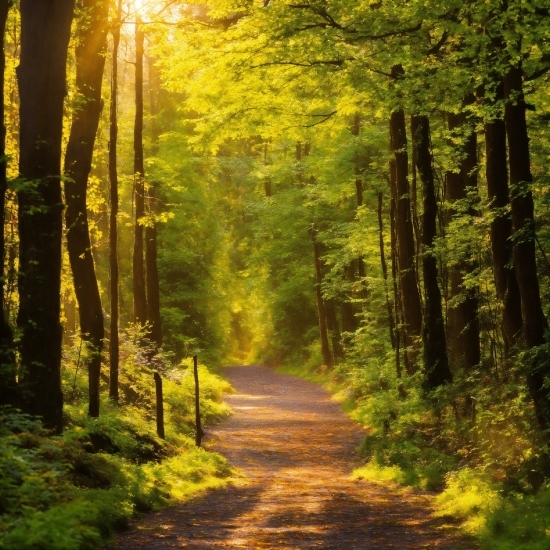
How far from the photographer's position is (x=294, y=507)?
1179cm

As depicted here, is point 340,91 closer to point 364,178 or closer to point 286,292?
point 364,178

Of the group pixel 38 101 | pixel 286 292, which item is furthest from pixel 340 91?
pixel 286 292

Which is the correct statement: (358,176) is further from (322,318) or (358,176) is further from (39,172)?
(39,172)

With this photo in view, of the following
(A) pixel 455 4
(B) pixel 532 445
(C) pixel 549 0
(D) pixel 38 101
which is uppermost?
(A) pixel 455 4

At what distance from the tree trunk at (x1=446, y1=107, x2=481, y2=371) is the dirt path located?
12.1 ft

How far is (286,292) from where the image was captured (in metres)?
43.9

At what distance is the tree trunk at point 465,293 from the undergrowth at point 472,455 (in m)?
1.48

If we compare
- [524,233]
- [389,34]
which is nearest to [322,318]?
[389,34]

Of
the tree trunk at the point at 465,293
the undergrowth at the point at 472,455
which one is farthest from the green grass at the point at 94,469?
the tree trunk at the point at 465,293

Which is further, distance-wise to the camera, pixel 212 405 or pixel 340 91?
pixel 212 405

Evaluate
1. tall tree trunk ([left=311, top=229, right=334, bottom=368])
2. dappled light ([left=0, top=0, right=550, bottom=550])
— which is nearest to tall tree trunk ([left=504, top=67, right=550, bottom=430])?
dappled light ([left=0, top=0, right=550, bottom=550])

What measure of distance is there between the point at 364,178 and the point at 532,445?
18.4 metres

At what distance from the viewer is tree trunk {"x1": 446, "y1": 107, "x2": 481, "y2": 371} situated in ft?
58.7

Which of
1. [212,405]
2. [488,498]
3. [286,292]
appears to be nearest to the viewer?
[488,498]
